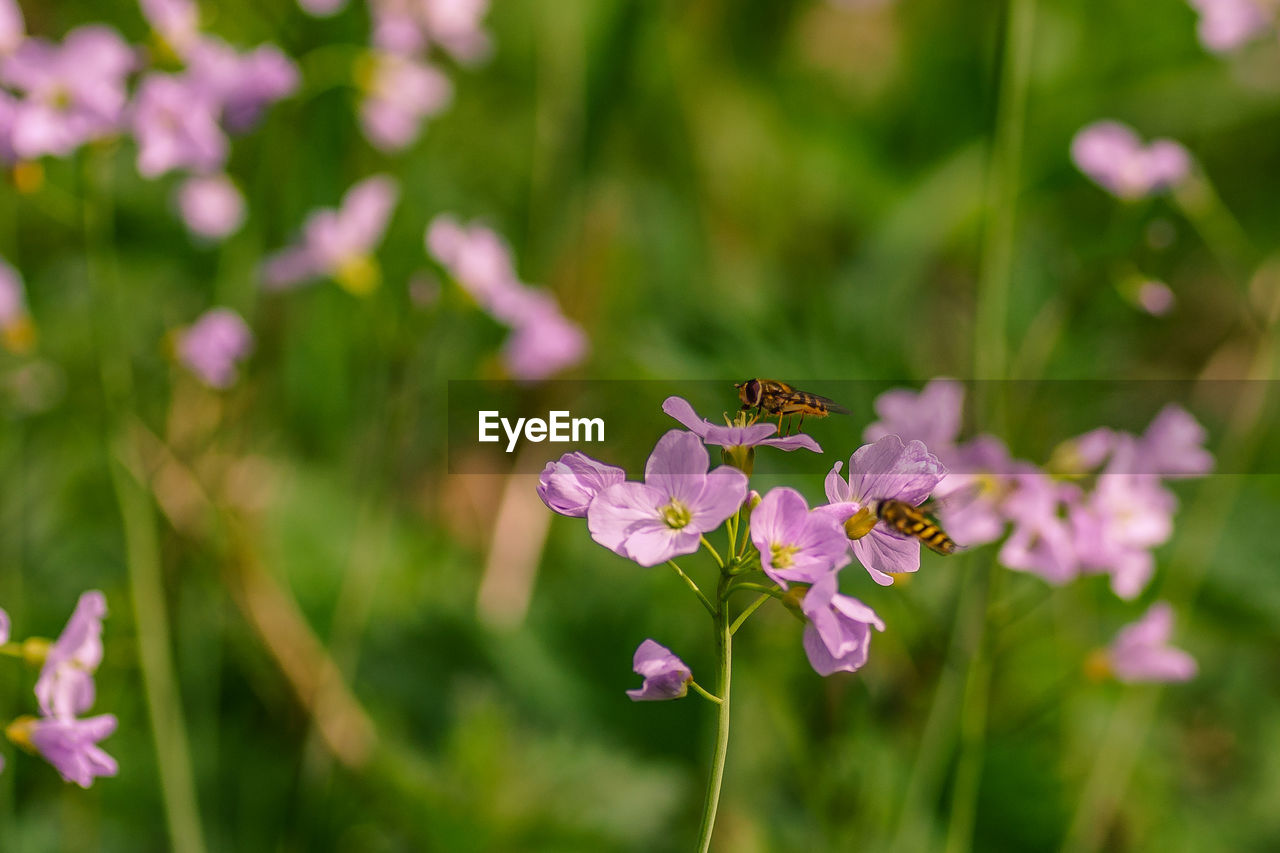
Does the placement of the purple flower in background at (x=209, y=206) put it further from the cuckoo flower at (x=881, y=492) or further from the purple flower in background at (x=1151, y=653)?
the purple flower in background at (x=1151, y=653)

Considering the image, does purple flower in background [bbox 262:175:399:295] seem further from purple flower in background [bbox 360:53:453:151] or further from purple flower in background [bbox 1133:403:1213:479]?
purple flower in background [bbox 1133:403:1213:479]

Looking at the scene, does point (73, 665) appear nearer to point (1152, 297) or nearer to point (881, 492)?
point (881, 492)

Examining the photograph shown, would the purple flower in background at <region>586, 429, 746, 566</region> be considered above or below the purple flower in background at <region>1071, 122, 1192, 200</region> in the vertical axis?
below

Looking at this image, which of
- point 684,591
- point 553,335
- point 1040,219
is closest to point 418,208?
point 553,335

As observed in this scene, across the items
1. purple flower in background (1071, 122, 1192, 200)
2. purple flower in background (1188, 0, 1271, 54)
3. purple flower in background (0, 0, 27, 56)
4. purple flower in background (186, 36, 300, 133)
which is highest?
purple flower in background (1188, 0, 1271, 54)

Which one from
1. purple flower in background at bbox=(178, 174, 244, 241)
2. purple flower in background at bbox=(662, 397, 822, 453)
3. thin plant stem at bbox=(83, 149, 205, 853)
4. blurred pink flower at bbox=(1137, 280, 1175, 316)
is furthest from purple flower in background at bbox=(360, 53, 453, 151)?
purple flower in background at bbox=(662, 397, 822, 453)

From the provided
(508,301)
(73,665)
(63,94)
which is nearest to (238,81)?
(63,94)

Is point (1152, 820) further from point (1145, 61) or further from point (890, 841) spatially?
point (1145, 61)
